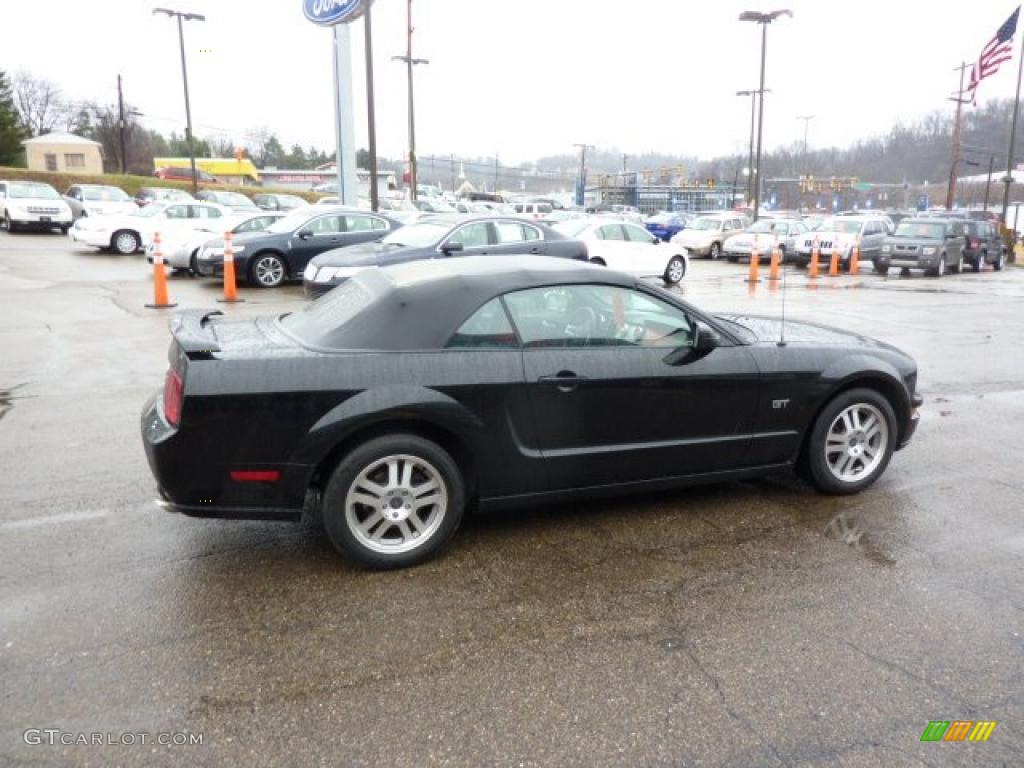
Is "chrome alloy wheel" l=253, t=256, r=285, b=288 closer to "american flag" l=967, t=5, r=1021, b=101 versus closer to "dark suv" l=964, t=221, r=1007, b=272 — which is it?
"dark suv" l=964, t=221, r=1007, b=272

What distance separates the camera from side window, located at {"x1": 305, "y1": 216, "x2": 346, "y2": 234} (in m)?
15.9

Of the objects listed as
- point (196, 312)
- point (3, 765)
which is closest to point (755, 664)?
point (3, 765)

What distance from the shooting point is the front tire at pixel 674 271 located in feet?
62.2

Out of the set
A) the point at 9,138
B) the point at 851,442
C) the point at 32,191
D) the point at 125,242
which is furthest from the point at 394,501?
the point at 9,138

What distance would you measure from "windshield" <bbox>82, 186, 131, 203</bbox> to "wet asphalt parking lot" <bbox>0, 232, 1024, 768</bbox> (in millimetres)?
28496

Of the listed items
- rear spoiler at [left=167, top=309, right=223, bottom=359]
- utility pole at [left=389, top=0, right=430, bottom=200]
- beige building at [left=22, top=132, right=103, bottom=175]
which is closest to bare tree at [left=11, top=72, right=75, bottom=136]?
beige building at [left=22, top=132, right=103, bottom=175]

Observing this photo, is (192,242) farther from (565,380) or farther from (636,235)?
(565,380)

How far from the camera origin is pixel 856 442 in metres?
5.00

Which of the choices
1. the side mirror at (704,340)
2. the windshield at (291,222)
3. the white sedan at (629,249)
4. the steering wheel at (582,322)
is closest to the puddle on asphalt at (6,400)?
the steering wheel at (582,322)

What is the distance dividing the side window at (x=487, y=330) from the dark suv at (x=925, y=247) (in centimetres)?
2192

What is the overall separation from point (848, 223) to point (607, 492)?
25116 millimetres

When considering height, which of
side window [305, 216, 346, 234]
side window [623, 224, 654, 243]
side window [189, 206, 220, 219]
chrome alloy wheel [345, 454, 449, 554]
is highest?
side window [189, 206, 220, 219]

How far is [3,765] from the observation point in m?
2.54

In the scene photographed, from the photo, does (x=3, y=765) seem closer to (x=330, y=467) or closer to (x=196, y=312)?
(x=330, y=467)
